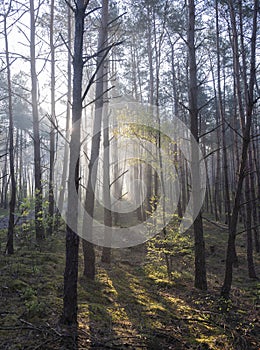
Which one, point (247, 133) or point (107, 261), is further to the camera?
point (107, 261)

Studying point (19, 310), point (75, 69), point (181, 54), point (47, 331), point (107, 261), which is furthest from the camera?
point (181, 54)

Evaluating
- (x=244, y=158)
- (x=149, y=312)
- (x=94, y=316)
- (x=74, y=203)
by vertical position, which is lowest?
(x=149, y=312)

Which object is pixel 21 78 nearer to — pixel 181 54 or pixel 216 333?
pixel 181 54

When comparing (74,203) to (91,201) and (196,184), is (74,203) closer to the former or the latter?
(91,201)

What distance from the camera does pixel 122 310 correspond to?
5.47 meters

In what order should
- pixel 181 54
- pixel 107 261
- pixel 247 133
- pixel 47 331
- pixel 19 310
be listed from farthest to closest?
pixel 181 54, pixel 107 261, pixel 247 133, pixel 19 310, pixel 47 331

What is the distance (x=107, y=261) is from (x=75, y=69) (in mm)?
6880

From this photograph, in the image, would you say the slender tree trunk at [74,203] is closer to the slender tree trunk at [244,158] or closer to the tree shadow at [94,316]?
the tree shadow at [94,316]

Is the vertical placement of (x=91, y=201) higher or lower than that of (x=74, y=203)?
higher

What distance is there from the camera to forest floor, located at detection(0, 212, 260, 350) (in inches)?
153

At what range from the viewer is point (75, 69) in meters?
4.13

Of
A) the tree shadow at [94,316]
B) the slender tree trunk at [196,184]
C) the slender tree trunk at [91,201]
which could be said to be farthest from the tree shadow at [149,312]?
the slender tree trunk at [196,184]

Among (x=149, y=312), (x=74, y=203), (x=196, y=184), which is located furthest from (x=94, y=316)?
(x=196, y=184)

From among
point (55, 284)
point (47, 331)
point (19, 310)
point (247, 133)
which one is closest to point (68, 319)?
point (47, 331)
